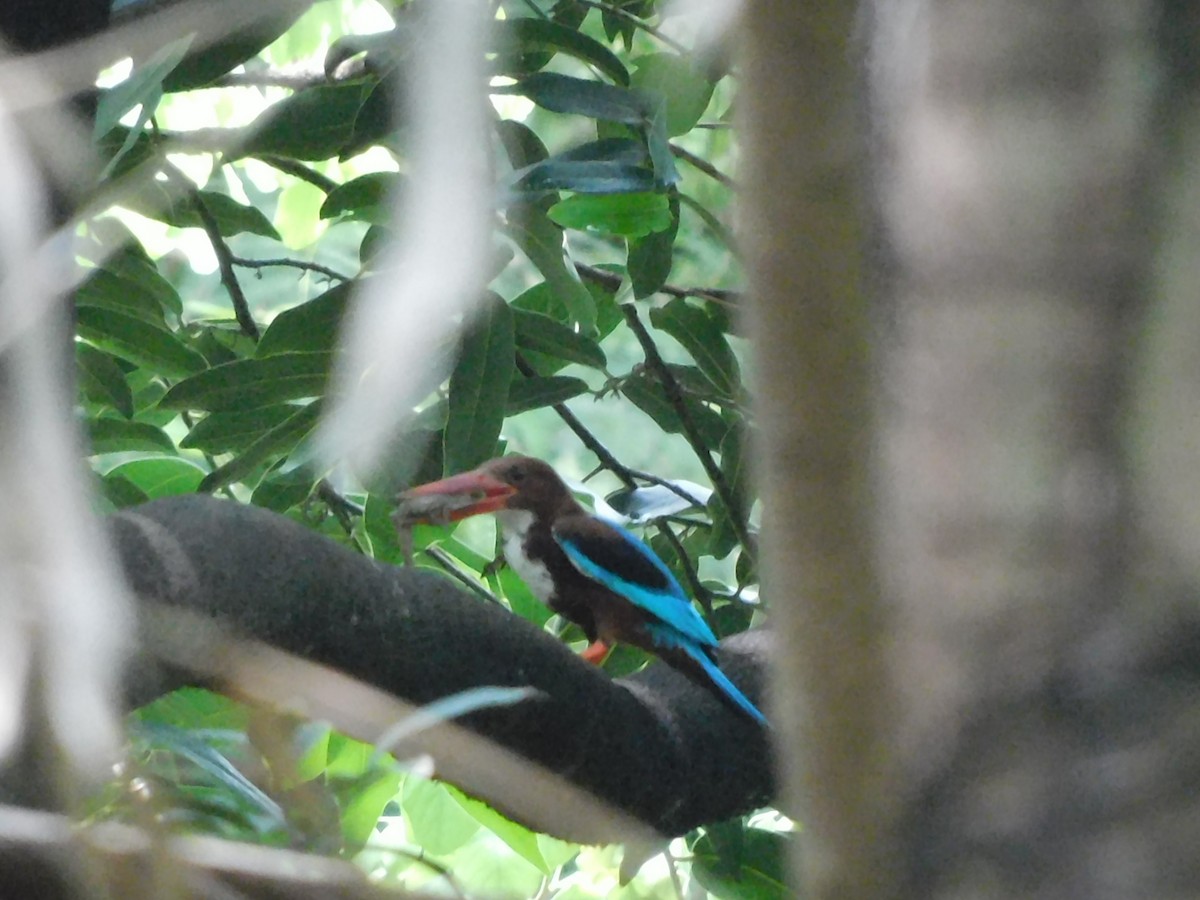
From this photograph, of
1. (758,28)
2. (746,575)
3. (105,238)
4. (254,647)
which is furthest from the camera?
(746,575)

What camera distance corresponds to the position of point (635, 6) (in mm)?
1638

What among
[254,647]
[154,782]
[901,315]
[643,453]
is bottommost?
[643,453]

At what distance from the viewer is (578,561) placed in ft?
6.68

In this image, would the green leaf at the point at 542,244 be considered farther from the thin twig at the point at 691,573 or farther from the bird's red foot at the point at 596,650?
the bird's red foot at the point at 596,650

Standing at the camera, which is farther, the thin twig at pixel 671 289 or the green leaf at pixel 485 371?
the thin twig at pixel 671 289

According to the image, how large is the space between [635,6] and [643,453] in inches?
108

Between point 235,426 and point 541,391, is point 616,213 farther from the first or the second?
point 235,426

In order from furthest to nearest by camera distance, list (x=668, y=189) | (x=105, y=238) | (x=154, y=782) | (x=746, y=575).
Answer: (x=746, y=575) → (x=668, y=189) → (x=105, y=238) → (x=154, y=782)

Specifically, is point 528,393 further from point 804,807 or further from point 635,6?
point 804,807

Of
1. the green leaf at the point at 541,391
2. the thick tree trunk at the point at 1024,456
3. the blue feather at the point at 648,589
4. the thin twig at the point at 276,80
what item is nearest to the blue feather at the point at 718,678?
the blue feather at the point at 648,589

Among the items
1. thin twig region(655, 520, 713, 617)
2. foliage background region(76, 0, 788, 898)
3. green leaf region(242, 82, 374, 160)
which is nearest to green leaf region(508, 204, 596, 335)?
foliage background region(76, 0, 788, 898)

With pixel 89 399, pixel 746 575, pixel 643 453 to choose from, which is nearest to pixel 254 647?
pixel 89 399

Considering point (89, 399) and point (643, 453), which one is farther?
point (643, 453)

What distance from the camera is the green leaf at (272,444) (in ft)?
4.82
